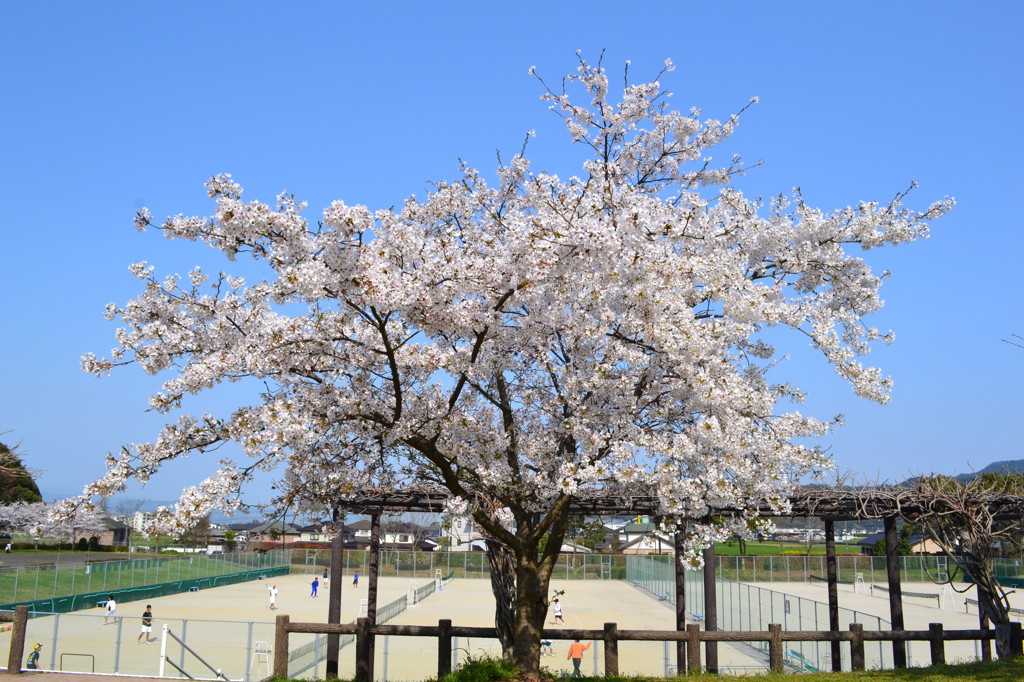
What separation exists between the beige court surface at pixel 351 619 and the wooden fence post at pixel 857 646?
3.12 meters

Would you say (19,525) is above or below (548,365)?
below

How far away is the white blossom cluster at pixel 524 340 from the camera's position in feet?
27.8

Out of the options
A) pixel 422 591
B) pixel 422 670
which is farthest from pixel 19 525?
pixel 422 670

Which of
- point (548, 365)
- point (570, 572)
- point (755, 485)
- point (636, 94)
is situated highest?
point (636, 94)

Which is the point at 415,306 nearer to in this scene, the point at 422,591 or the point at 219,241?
the point at 219,241

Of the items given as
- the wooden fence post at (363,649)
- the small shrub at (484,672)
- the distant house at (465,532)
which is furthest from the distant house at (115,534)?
the small shrub at (484,672)

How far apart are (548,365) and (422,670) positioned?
1104 cm

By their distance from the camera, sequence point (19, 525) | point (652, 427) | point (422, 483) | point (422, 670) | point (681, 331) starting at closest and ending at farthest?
1. point (681, 331)
2. point (652, 427)
3. point (422, 483)
4. point (422, 670)
5. point (19, 525)

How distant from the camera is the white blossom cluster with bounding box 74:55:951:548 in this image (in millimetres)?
8469

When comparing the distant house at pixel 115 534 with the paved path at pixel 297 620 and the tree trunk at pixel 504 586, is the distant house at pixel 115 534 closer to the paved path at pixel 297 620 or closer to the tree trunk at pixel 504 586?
the paved path at pixel 297 620

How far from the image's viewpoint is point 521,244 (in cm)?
853

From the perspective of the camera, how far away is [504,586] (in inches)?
596

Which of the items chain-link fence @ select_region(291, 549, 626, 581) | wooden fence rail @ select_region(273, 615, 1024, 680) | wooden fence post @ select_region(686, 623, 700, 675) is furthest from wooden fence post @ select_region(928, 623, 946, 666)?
chain-link fence @ select_region(291, 549, 626, 581)

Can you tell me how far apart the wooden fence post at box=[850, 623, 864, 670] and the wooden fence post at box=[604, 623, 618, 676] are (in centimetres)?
385
